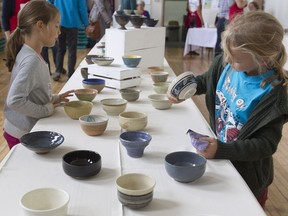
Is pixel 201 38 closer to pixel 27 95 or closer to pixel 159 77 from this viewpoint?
pixel 159 77

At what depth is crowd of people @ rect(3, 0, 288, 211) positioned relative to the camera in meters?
1.19

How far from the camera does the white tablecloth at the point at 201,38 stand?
714 centimetres

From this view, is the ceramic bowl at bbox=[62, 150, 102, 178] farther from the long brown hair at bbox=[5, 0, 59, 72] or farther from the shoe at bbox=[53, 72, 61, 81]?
the shoe at bbox=[53, 72, 61, 81]

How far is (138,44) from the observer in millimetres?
2652

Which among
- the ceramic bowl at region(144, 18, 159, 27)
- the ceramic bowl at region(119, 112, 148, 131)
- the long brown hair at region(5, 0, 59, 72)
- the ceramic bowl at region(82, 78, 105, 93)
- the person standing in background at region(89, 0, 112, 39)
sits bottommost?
the person standing in background at region(89, 0, 112, 39)

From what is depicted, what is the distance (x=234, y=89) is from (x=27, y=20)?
99cm

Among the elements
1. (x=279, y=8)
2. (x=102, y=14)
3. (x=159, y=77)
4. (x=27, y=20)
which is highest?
(x=27, y=20)

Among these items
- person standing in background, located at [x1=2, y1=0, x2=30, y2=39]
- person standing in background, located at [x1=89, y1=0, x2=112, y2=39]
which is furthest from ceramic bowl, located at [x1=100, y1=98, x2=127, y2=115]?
person standing in background, located at [x1=89, y1=0, x2=112, y2=39]

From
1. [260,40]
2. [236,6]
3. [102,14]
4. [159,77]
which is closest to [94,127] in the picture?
[260,40]

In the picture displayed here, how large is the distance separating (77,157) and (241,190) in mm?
487

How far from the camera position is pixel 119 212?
0.88m

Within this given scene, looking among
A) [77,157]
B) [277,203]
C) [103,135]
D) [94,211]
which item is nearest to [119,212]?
[94,211]

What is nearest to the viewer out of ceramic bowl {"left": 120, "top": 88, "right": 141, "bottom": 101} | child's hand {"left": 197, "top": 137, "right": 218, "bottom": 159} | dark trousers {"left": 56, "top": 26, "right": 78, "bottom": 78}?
child's hand {"left": 197, "top": 137, "right": 218, "bottom": 159}

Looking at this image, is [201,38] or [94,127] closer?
[94,127]
